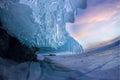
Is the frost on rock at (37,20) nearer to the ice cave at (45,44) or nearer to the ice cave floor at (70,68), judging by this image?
the ice cave at (45,44)

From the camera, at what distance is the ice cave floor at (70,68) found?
2.20m

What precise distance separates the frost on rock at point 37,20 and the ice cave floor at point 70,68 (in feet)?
0.89

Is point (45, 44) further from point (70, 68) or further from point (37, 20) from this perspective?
point (70, 68)

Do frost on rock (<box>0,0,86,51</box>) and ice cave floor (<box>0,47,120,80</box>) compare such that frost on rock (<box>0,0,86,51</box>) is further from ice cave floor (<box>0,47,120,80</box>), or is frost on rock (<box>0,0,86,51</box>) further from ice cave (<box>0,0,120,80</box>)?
ice cave floor (<box>0,47,120,80</box>)

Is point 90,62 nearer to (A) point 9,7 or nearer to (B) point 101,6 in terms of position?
(B) point 101,6

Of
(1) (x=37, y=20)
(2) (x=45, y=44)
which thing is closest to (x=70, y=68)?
(2) (x=45, y=44)

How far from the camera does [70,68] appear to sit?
2412mm

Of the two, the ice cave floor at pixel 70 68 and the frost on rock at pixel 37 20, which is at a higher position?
the frost on rock at pixel 37 20

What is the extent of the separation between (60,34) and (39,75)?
0.60m

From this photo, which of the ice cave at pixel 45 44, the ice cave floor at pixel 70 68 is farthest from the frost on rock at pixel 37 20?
the ice cave floor at pixel 70 68

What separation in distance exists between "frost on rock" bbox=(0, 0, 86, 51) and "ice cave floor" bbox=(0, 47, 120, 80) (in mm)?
271

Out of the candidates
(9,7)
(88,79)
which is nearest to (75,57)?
(88,79)

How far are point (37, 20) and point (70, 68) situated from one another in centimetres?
78

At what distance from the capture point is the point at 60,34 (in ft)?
8.52
